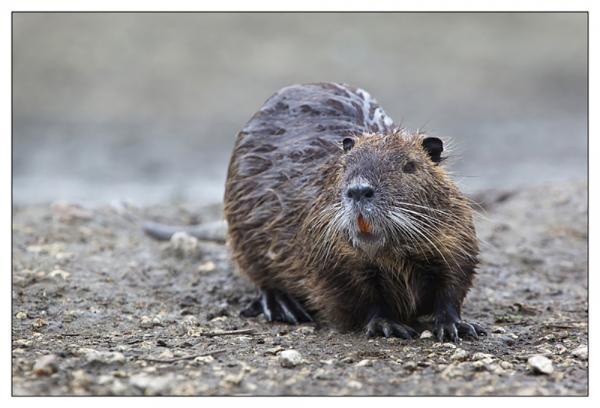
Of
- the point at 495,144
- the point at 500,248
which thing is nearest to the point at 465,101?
the point at 495,144

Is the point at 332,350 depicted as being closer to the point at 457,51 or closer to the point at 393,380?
the point at 393,380

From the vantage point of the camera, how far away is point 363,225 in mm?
3887

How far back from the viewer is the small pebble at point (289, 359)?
367 centimetres

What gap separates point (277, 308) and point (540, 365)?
1.76 meters

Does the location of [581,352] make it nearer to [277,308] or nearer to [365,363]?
[365,363]

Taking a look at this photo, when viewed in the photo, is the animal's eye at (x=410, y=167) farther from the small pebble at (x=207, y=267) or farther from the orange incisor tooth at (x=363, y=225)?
the small pebble at (x=207, y=267)

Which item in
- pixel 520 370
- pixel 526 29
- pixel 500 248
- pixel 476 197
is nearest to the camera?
pixel 520 370

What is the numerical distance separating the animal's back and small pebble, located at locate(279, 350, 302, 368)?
1.10m

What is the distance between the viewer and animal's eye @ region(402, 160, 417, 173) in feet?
13.5

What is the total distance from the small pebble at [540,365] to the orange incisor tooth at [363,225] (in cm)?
79

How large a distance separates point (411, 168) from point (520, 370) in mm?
977

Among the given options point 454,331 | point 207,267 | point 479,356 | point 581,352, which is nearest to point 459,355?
point 479,356

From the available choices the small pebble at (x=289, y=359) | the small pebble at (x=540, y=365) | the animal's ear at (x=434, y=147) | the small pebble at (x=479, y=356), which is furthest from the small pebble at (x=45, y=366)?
the animal's ear at (x=434, y=147)

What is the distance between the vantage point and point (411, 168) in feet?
13.5
